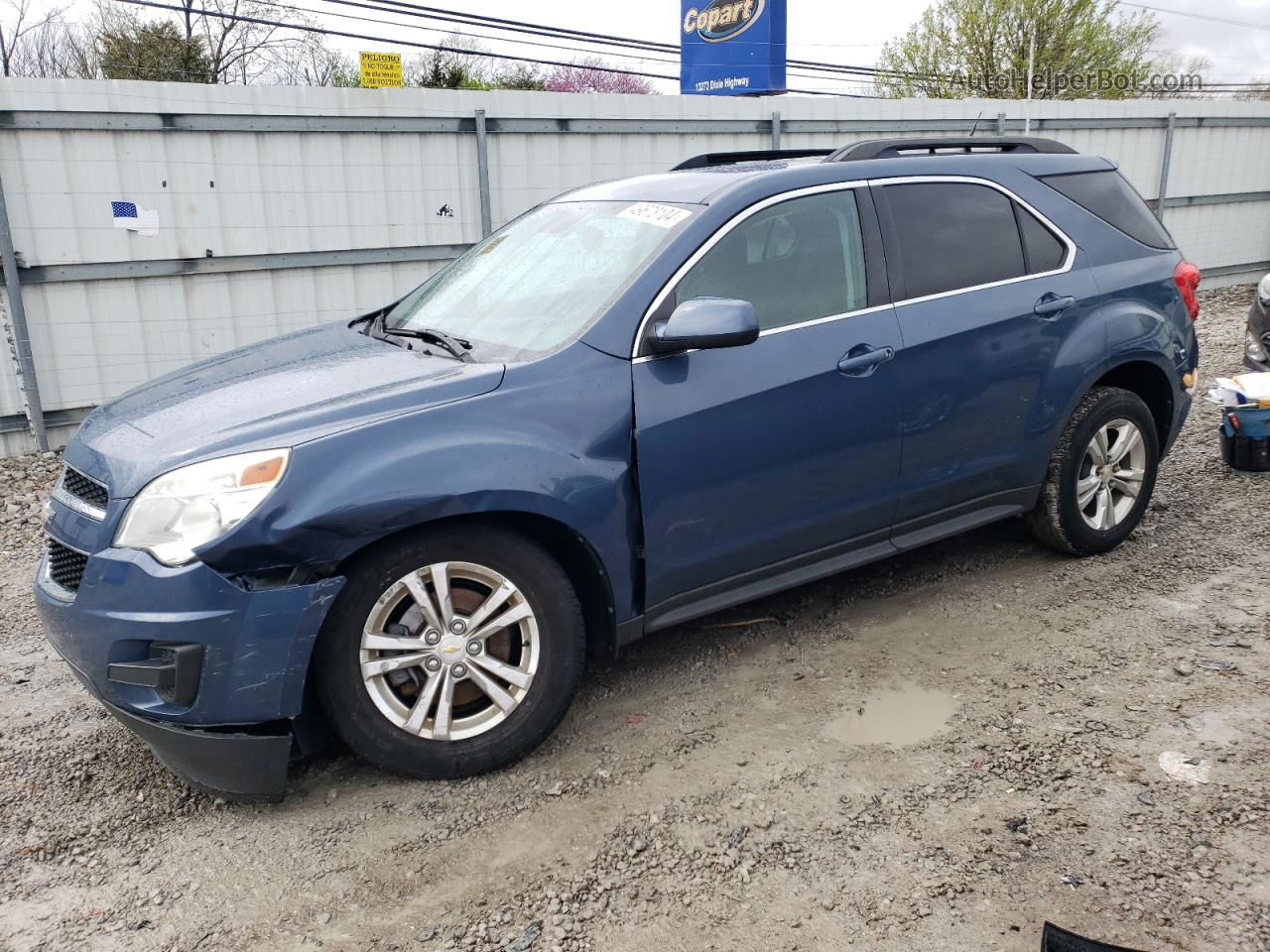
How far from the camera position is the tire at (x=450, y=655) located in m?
2.82

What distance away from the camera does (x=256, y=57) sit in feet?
101

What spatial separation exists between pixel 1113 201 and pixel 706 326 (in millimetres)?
2528

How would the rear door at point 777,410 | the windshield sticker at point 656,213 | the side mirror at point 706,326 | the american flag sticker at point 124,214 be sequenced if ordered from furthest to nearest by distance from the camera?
the american flag sticker at point 124,214 → the windshield sticker at point 656,213 → the rear door at point 777,410 → the side mirror at point 706,326

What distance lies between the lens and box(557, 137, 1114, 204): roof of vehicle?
3639mm

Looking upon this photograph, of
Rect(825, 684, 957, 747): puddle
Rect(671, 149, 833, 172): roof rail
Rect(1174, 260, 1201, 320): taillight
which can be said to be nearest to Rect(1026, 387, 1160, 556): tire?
Rect(1174, 260, 1201, 320): taillight

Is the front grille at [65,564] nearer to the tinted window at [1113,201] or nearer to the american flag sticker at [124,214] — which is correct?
the tinted window at [1113,201]

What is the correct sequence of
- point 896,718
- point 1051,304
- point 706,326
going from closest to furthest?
point 706,326 < point 896,718 < point 1051,304

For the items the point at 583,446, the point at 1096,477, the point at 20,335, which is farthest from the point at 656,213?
the point at 20,335

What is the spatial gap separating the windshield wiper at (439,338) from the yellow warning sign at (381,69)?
266 inches

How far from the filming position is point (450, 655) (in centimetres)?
295

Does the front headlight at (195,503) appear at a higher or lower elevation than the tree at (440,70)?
lower

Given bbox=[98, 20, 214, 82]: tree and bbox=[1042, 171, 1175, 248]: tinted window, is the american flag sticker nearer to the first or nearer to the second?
bbox=[1042, 171, 1175, 248]: tinted window

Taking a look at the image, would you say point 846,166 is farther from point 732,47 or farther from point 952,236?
point 732,47

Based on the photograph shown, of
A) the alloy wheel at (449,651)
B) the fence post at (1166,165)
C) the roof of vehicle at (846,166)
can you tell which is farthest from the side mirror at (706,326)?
the fence post at (1166,165)
